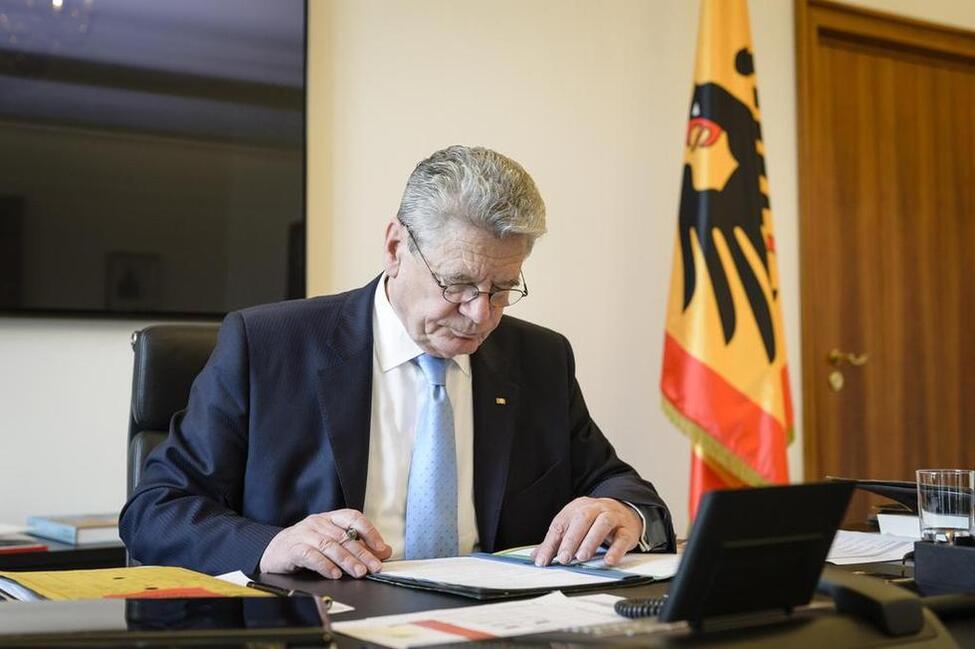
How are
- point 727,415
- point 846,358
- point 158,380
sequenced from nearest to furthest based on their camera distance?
point 158,380 < point 727,415 < point 846,358

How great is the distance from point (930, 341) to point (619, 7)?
1.78 meters

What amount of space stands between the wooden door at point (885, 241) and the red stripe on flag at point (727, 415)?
0.66m

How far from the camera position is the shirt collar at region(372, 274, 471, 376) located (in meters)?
1.94

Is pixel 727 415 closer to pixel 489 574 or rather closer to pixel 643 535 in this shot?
pixel 643 535

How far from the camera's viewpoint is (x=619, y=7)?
384 centimetres

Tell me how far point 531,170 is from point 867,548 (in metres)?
2.14

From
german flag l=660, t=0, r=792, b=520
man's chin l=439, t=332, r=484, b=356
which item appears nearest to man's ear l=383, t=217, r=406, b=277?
man's chin l=439, t=332, r=484, b=356

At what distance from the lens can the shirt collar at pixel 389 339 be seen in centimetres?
194

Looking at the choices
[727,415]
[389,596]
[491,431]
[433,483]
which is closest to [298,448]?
[433,483]

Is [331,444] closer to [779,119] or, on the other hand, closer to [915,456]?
[779,119]

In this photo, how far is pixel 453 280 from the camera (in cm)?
185

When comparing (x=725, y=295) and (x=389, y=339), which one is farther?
(x=725, y=295)

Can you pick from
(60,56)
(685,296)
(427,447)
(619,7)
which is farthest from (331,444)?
(619,7)

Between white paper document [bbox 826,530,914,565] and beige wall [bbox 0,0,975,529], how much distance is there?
1804mm
